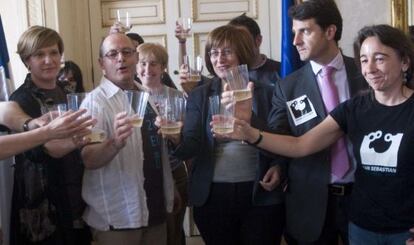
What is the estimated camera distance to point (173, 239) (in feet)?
9.90

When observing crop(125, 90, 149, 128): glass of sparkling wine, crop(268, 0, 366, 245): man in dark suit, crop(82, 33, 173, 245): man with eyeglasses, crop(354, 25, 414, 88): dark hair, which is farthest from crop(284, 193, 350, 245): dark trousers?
crop(125, 90, 149, 128): glass of sparkling wine

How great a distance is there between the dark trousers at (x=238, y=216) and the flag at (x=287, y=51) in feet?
4.57

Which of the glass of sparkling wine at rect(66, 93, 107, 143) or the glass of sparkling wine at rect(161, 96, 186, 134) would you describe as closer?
the glass of sparkling wine at rect(66, 93, 107, 143)

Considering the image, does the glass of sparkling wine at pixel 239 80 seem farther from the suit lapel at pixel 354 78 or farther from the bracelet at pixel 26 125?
the bracelet at pixel 26 125

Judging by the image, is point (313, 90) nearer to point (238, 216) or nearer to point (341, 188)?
point (341, 188)

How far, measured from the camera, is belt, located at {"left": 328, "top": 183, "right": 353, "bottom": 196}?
6.72 feet

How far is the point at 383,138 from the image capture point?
5.90 ft

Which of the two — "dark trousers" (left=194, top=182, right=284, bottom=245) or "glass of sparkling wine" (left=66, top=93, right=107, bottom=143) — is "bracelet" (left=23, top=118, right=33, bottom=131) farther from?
"dark trousers" (left=194, top=182, right=284, bottom=245)

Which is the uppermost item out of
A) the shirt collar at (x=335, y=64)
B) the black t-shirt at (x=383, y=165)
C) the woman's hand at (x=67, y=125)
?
the shirt collar at (x=335, y=64)

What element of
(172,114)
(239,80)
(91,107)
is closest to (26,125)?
(91,107)

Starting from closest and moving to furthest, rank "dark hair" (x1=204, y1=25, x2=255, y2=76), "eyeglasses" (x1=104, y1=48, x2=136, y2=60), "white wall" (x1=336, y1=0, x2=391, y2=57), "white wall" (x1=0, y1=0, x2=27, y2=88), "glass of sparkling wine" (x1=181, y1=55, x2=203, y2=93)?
"eyeglasses" (x1=104, y1=48, x2=136, y2=60), "dark hair" (x1=204, y1=25, x2=255, y2=76), "glass of sparkling wine" (x1=181, y1=55, x2=203, y2=93), "white wall" (x1=336, y1=0, x2=391, y2=57), "white wall" (x1=0, y1=0, x2=27, y2=88)

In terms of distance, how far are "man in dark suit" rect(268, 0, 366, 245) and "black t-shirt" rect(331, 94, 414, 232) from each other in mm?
161

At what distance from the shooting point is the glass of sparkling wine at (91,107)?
1.93 metres

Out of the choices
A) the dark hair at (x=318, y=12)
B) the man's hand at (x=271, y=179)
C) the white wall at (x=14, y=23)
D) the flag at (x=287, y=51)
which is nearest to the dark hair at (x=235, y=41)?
the dark hair at (x=318, y=12)
